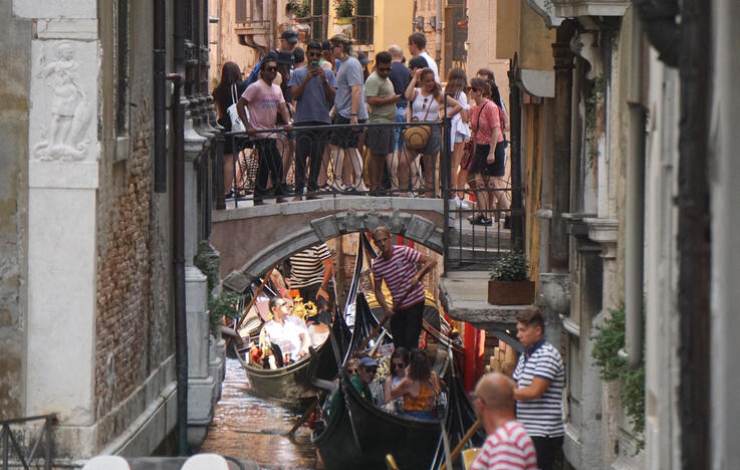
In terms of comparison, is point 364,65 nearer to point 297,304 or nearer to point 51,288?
point 297,304

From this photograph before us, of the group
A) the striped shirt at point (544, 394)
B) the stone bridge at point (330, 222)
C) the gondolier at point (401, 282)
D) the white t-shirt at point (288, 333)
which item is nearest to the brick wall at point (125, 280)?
the striped shirt at point (544, 394)

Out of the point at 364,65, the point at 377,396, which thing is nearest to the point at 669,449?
the point at 377,396

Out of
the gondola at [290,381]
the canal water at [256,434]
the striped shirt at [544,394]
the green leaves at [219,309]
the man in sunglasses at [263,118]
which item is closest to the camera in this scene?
the striped shirt at [544,394]

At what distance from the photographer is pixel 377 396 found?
56.4 ft

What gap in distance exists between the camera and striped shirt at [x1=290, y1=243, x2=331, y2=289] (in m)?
32.1

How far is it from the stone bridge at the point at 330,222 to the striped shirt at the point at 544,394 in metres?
Result: 9.92

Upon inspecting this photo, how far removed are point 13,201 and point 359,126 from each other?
8.57 metres

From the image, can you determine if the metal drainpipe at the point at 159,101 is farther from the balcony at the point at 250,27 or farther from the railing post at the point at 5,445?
the balcony at the point at 250,27

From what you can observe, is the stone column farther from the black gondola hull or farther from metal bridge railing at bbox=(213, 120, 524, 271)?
metal bridge railing at bbox=(213, 120, 524, 271)

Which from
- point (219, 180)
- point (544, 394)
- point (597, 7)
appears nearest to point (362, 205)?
point (219, 180)

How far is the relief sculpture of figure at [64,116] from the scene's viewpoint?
10570 mm

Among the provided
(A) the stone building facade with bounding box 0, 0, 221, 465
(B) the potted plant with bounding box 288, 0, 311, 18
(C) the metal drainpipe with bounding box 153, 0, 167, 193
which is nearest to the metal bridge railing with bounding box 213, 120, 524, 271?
(C) the metal drainpipe with bounding box 153, 0, 167, 193

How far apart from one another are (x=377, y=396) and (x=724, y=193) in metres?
11.3

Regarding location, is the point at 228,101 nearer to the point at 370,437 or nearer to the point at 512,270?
the point at 370,437
